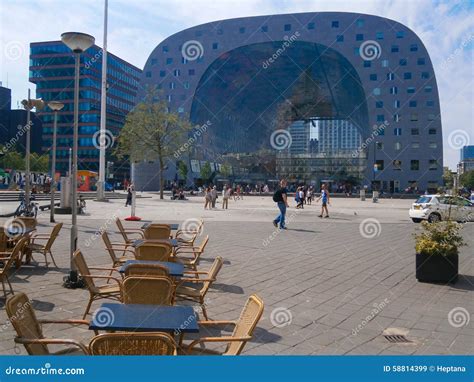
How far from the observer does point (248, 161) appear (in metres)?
111

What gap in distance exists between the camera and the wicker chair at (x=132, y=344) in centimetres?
297

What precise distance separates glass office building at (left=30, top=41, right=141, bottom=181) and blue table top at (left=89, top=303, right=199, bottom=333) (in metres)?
80.9

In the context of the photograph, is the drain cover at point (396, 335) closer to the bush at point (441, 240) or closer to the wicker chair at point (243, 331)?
the wicker chair at point (243, 331)

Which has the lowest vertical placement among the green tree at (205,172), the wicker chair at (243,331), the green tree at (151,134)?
the wicker chair at (243,331)

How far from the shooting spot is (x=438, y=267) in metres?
8.33

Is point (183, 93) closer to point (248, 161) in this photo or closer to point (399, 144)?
point (248, 161)

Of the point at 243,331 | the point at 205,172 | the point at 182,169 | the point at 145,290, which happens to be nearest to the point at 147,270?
the point at 145,290

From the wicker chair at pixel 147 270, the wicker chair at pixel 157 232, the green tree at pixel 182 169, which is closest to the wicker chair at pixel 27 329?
the wicker chair at pixel 147 270

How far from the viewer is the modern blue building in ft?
275

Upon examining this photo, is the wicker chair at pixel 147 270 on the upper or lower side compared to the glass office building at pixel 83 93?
lower

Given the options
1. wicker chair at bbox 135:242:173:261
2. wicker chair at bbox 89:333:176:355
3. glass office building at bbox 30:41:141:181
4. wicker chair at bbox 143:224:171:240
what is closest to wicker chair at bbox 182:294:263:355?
wicker chair at bbox 89:333:176:355

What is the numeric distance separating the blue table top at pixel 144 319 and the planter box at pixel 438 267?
5.90 m

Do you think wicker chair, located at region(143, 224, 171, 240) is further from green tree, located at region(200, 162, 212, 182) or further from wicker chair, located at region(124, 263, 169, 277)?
green tree, located at region(200, 162, 212, 182)
